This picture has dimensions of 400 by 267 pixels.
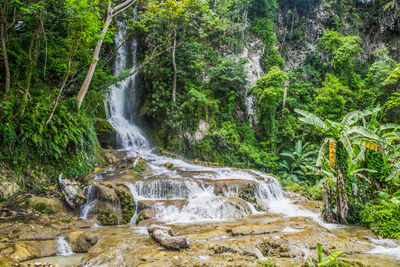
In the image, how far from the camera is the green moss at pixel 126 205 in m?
8.03

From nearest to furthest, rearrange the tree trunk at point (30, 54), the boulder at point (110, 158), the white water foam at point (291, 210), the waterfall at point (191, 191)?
the white water foam at point (291, 210)
the waterfall at point (191, 191)
the tree trunk at point (30, 54)
the boulder at point (110, 158)

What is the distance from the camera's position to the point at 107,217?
7660 mm

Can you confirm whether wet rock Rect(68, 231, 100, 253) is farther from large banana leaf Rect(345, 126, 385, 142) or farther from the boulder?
large banana leaf Rect(345, 126, 385, 142)

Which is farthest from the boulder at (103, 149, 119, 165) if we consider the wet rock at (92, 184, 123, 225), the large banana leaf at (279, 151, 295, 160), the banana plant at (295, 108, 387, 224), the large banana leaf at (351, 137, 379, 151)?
the large banana leaf at (279, 151, 295, 160)

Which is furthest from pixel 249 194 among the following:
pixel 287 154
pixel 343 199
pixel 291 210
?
pixel 287 154

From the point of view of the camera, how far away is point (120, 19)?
60.3 feet

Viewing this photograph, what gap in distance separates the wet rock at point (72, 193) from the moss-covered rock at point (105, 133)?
6.79m

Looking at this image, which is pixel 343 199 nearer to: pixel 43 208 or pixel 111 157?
pixel 43 208

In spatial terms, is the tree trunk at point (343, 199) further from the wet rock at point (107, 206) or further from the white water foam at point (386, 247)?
the wet rock at point (107, 206)

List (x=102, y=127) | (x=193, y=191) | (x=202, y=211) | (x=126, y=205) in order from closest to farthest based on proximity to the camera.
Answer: (x=126, y=205) → (x=202, y=211) → (x=193, y=191) → (x=102, y=127)

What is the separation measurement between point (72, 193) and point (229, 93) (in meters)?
13.5

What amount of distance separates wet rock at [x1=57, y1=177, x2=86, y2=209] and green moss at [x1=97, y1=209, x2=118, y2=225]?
88 cm

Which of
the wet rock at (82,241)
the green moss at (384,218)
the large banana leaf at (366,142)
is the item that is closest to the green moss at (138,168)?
the wet rock at (82,241)

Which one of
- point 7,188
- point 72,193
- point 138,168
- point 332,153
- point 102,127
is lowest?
point 72,193
